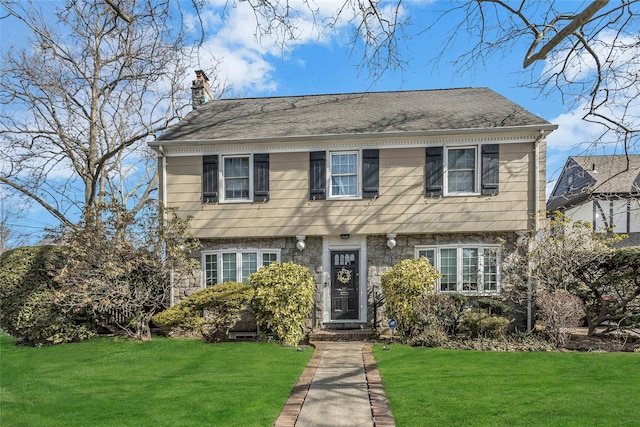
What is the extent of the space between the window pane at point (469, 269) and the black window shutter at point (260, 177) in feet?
19.0

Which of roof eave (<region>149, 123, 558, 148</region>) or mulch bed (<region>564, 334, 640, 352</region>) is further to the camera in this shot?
roof eave (<region>149, 123, 558, 148</region>)

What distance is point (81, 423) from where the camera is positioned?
450 centimetres

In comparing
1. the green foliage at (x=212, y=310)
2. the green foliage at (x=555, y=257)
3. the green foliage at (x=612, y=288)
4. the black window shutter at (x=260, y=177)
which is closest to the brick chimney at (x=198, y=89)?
the black window shutter at (x=260, y=177)

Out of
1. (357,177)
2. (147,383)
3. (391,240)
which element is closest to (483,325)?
(391,240)

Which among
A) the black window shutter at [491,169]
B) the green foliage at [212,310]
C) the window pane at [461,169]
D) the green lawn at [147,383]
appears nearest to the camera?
the green lawn at [147,383]

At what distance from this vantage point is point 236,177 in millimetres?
11383

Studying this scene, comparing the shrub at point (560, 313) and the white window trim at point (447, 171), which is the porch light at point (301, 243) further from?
the shrub at point (560, 313)

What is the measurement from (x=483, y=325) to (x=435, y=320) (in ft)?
3.64

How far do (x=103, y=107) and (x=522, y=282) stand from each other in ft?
55.7

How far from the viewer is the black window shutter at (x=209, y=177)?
1124cm

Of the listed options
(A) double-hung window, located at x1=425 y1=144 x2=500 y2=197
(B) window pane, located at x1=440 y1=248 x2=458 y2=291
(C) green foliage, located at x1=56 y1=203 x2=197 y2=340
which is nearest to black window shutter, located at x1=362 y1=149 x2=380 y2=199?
(A) double-hung window, located at x1=425 y1=144 x2=500 y2=197

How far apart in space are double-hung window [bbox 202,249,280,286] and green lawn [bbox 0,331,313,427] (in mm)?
2282

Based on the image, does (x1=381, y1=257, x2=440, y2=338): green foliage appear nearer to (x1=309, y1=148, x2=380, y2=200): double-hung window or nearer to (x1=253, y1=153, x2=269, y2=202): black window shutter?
(x1=309, y1=148, x2=380, y2=200): double-hung window

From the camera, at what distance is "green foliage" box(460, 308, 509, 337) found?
9.14m
